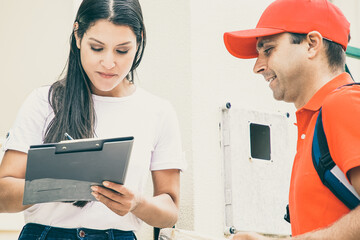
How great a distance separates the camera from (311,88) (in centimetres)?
175

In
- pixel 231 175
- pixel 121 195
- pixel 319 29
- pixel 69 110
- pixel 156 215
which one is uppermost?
pixel 319 29

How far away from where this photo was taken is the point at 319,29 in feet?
5.85

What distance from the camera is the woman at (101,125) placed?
172cm

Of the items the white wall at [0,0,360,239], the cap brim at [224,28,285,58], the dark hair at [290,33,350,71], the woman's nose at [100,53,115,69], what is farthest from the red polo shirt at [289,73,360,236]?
the white wall at [0,0,360,239]

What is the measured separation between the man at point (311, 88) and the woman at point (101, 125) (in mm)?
389

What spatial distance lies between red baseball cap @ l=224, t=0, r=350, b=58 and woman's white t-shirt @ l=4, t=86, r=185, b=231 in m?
0.43

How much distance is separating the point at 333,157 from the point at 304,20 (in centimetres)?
58

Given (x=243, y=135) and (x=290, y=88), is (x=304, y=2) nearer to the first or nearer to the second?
(x=290, y=88)

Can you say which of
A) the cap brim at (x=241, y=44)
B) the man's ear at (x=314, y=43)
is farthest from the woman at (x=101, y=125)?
the man's ear at (x=314, y=43)

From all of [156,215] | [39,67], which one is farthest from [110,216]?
[39,67]

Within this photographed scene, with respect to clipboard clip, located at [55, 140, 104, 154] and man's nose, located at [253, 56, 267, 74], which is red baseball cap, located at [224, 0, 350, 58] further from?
clipboard clip, located at [55, 140, 104, 154]

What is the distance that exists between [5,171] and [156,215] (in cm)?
50

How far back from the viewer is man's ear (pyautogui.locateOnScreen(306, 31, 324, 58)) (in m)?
1.76

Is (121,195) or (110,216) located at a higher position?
(121,195)
